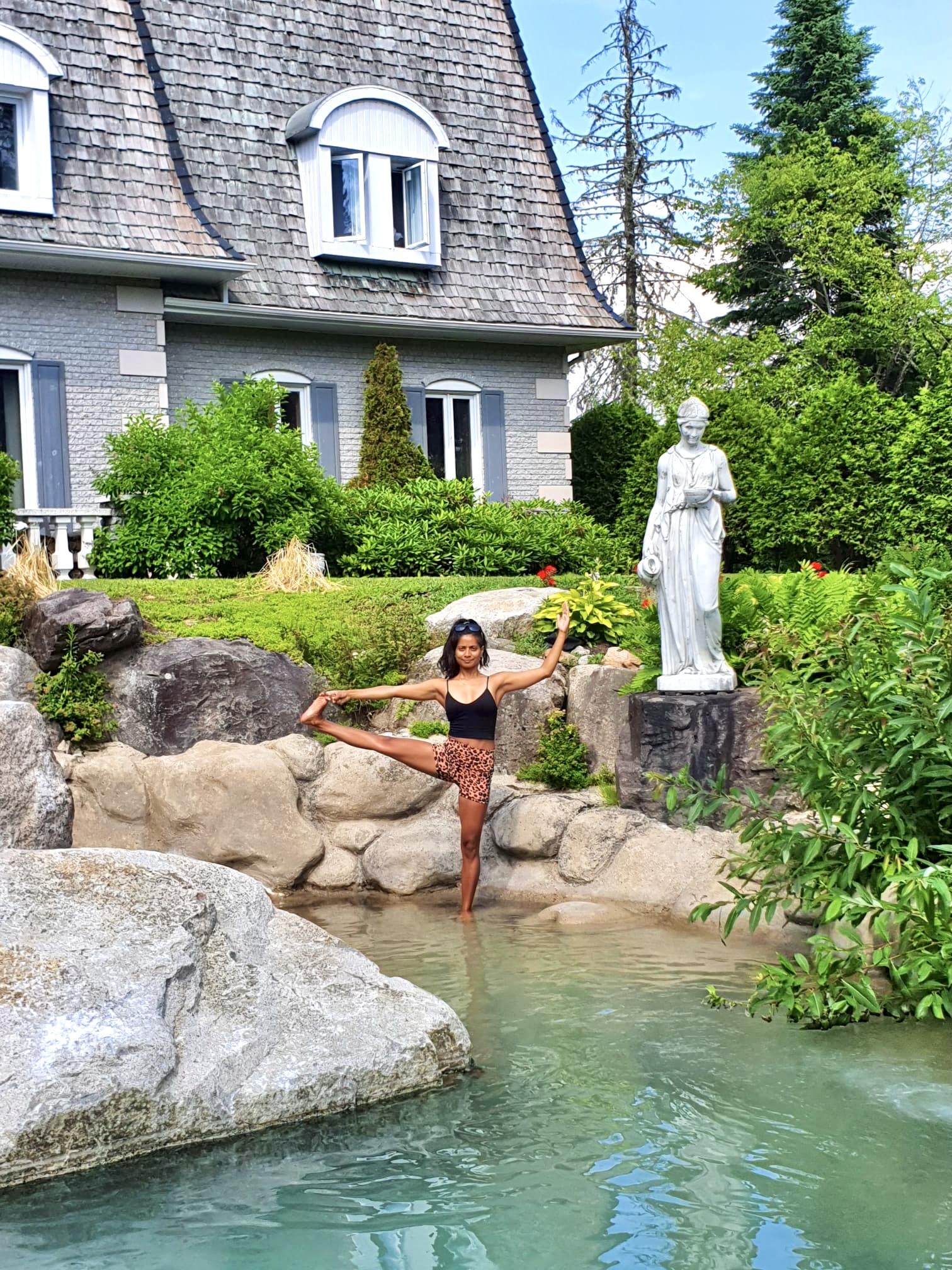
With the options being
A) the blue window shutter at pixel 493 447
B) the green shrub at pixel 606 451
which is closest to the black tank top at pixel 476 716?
the blue window shutter at pixel 493 447

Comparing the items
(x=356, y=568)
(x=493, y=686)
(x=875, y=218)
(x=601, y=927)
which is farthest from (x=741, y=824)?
(x=875, y=218)

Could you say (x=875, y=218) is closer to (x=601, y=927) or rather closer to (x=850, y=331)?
(x=850, y=331)

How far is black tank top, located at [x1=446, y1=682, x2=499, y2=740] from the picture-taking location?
27.1 ft

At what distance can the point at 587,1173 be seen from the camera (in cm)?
456

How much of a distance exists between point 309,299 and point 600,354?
582 inches

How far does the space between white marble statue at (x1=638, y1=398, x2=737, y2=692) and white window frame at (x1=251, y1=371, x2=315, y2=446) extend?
970 cm

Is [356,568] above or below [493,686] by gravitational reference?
above

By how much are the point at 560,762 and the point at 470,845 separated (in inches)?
72.5

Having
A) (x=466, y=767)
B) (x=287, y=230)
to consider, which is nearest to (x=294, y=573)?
(x=466, y=767)

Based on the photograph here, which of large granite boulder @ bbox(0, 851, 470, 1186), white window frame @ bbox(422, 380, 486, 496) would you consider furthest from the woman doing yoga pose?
white window frame @ bbox(422, 380, 486, 496)

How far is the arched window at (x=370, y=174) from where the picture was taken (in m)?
18.0

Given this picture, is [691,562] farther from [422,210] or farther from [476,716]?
[422,210]

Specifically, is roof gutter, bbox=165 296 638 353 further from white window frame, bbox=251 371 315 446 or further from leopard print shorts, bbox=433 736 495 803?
leopard print shorts, bbox=433 736 495 803

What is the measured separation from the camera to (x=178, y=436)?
15.6 m
